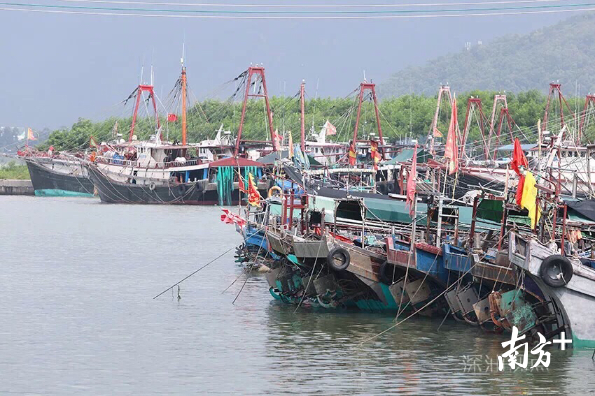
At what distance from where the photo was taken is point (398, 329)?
3164cm

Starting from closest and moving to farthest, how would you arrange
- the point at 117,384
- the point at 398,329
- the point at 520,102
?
the point at 117,384 → the point at 398,329 → the point at 520,102

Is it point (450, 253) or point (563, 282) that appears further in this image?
point (450, 253)

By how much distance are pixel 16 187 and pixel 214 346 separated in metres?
110

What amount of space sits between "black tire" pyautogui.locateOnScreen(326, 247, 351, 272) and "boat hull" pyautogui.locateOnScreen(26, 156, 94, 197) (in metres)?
94.8

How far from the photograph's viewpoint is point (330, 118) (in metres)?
142

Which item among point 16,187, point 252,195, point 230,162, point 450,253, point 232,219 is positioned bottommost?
point 450,253

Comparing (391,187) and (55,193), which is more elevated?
(391,187)

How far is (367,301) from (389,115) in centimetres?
10534

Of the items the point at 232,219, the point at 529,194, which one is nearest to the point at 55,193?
the point at 232,219

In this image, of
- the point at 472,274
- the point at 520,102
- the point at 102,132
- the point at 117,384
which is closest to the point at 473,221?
the point at 472,274

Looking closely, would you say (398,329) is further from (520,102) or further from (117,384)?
(520,102)

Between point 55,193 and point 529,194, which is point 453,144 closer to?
point 529,194

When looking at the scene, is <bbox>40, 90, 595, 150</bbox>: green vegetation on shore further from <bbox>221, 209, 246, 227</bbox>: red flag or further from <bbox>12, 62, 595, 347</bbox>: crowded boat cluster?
<bbox>12, 62, 595, 347</bbox>: crowded boat cluster

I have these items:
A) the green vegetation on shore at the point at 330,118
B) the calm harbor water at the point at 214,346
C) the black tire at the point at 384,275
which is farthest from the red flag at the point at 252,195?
the green vegetation on shore at the point at 330,118
